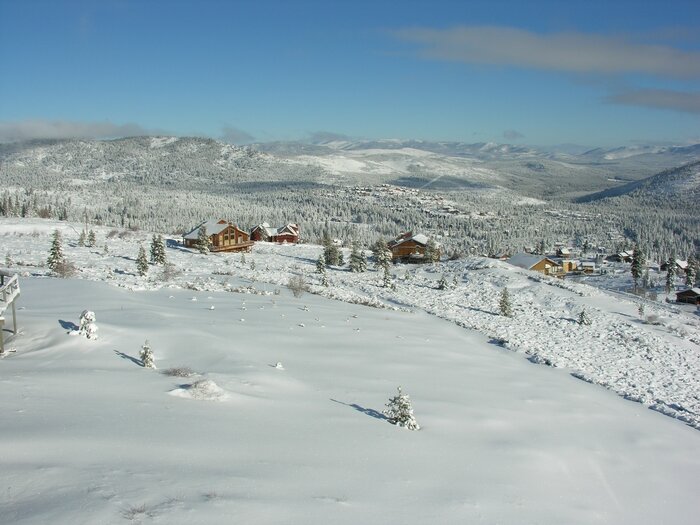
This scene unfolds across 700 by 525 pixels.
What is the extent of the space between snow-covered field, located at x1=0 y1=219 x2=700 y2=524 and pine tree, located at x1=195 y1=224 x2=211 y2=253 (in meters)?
28.0

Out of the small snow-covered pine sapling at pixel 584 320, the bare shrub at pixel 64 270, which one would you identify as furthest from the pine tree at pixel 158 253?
the small snow-covered pine sapling at pixel 584 320

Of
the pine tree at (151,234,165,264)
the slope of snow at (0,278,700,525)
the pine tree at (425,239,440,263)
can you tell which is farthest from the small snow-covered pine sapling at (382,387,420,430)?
the pine tree at (425,239,440,263)

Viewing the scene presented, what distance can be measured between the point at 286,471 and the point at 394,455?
6.73 feet

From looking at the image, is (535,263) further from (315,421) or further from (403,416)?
(315,421)

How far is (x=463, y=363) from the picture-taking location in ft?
54.6

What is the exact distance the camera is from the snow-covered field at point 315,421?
5.93 metres

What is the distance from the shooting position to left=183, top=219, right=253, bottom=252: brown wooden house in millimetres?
54312

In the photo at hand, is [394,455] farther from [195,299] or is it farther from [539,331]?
[539,331]

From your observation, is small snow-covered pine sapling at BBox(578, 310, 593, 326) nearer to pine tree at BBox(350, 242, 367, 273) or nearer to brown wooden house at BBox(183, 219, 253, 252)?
pine tree at BBox(350, 242, 367, 273)

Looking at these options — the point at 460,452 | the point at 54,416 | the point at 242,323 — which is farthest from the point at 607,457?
the point at 242,323

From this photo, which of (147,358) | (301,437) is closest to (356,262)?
(147,358)

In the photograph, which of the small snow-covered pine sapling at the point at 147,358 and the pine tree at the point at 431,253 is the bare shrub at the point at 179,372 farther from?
the pine tree at the point at 431,253

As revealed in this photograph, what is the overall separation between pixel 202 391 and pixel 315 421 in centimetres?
228

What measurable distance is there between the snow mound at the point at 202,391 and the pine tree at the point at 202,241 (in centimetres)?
4277
